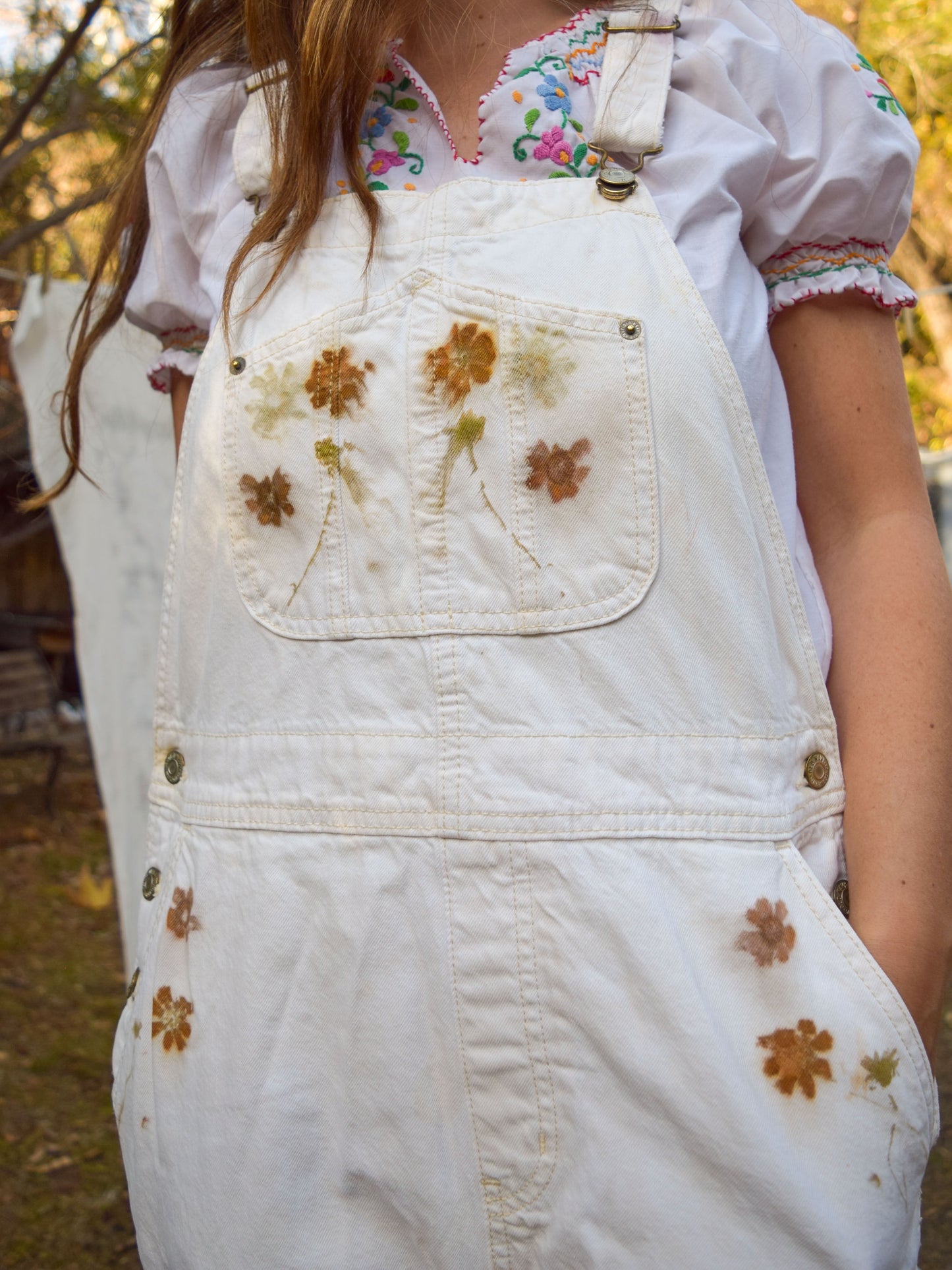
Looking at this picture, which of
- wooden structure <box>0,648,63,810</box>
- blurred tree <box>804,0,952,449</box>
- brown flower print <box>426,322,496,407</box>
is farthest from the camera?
wooden structure <box>0,648,63,810</box>

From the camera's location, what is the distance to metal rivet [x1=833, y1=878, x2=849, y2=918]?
0.79 metres

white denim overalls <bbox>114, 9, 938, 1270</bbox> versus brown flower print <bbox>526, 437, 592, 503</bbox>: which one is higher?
brown flower print <bbox>526, 437, 592, 503</bbox>

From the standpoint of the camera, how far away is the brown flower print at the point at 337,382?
0.83 m

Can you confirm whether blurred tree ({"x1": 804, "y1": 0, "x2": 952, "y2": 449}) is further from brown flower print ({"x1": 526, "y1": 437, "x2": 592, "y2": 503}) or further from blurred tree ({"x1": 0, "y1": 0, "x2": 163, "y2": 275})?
brown flower print ({"x1": 526, "y1": 437, "x2": 592, "y2": 503})

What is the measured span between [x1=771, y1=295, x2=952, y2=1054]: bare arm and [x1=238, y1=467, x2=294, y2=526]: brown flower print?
438 millimetres

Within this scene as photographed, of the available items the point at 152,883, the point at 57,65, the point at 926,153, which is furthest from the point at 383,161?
the point at 926,153

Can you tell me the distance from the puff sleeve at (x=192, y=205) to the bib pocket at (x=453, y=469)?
7.8 inches

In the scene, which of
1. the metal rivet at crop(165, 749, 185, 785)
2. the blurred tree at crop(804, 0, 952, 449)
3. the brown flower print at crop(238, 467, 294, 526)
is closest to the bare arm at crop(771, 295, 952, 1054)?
the brown flower print at crop(238, 467, 294, 526)

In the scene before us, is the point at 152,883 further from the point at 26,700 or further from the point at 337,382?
the point at 26,700

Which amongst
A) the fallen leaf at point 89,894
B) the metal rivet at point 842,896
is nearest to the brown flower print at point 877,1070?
the metal rivet at point 842,896

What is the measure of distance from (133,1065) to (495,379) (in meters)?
0.62

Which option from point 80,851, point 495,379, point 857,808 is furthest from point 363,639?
point 80,851

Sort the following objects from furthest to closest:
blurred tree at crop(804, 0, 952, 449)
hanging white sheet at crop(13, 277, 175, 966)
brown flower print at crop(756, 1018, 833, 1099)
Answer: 1. blurred tree at crop(804, 0, 952, 449)
2. hanging white sheet at crop(13, 277, 175, 966)
3. brown flower print at crop(756, 1018, 833, 1099)

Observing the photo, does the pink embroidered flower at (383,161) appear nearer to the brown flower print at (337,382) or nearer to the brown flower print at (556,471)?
the brown flower print at (337,382)
